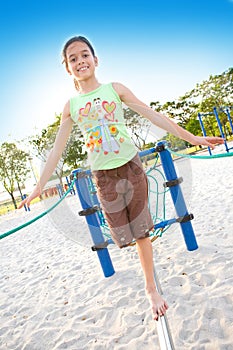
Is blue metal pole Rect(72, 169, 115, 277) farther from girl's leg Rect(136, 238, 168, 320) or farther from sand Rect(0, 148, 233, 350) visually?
girl's leg Rect(136, 238, 168, 320)

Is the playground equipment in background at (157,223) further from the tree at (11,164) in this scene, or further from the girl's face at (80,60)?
the tree at (11,164)

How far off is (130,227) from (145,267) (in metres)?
0.22

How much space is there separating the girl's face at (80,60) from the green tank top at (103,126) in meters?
0.09

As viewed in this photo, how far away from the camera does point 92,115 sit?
1.39 meters

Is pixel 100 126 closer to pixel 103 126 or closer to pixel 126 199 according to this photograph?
pixel 103 126

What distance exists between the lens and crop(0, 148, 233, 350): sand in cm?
153

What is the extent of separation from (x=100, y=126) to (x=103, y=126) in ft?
0.05

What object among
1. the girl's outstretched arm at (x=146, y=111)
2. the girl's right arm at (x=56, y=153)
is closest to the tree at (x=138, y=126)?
the girl's outstretched arm at (x=146, y=111)

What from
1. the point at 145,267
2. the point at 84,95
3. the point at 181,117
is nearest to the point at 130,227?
the point at 145,267

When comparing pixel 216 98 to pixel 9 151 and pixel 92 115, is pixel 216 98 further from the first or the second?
pixel 92 115

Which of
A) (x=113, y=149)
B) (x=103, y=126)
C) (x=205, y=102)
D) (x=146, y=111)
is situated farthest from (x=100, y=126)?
(x=205, y=102)

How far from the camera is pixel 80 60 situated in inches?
53.8

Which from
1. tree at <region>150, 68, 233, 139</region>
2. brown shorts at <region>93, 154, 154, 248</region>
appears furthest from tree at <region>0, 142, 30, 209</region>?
brown shorts at <region>93, 154, 154, 248</region>

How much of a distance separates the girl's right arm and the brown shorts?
0.72 ft
